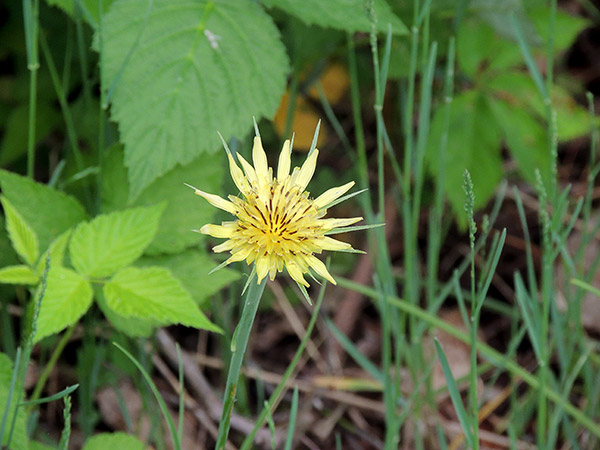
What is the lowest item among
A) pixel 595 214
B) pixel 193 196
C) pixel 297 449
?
pixel 297 449

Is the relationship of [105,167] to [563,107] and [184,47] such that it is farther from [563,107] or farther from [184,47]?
[563,107]

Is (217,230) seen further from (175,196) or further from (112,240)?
(175,196)

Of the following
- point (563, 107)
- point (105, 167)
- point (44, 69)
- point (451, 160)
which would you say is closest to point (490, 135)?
point (451, 160)

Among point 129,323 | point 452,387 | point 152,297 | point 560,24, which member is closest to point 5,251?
point 129,323

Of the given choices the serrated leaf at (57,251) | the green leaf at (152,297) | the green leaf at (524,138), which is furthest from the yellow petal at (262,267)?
the green leaf at (524,138)

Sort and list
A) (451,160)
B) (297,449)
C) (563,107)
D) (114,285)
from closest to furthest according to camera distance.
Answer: (114,285) → (297,449) → (451,160) → (563,107)

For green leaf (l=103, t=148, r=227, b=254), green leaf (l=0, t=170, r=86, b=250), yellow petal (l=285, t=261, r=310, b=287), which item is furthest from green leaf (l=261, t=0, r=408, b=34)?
yellow petal (l=285, t=261, r=310, b=287)

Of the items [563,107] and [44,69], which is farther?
[563,107]

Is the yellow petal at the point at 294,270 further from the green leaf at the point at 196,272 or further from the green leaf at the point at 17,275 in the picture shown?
the green leaf at the point at 17,275
